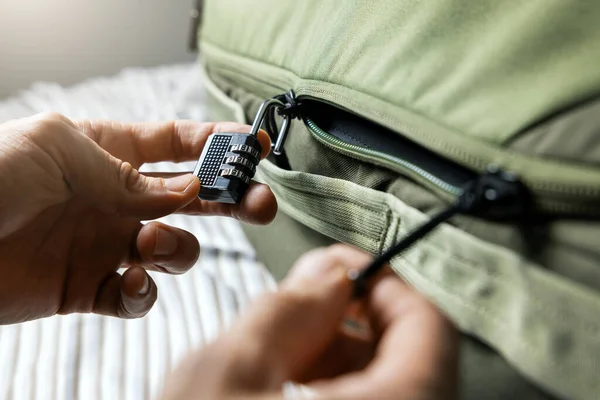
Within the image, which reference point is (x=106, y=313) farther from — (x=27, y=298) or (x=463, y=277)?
(x=463, y=277)

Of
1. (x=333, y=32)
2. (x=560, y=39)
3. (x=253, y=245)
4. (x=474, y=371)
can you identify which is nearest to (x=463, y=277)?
(x=474, y=371)

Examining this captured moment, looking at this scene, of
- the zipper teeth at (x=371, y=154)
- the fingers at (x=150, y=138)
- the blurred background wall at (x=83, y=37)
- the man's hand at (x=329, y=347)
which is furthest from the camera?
the blurred background wall at (x=83, y=37)

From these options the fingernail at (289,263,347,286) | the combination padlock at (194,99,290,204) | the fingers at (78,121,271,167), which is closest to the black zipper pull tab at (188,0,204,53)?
the fingers at (78,121,271,167)

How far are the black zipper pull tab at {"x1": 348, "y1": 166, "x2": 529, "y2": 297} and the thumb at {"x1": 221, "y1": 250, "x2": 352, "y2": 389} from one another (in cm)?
2

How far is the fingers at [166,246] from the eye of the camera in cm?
56

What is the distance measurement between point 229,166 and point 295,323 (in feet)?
0.81

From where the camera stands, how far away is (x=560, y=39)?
38 centimetres

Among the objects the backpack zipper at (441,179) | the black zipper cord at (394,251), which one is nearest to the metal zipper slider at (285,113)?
the backpack zipper at (441,179)

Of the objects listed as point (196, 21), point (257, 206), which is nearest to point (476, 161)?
point (257, 206)

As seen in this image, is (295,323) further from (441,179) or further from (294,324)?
(441,179)

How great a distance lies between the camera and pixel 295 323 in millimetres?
294

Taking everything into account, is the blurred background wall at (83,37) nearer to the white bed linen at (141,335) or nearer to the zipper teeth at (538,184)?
the white bed linen at (141,335)

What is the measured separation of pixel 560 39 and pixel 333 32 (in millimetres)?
221

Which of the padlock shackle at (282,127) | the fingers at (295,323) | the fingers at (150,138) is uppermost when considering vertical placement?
the fingers at (295,323)
